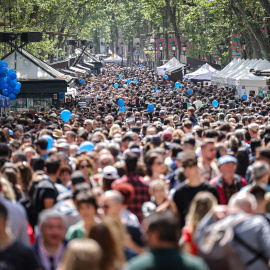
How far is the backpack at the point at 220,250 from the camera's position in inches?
210

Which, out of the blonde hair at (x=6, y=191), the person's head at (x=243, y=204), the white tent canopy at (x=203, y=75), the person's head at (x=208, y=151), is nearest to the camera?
the person's head at (x=243, y=204)

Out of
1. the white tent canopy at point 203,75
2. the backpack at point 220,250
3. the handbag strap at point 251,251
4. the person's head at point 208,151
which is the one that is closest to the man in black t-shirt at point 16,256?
the backpack at point 220,250

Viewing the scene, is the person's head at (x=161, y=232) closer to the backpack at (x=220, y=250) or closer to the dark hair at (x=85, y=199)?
the backpack at (x=220, y=250)

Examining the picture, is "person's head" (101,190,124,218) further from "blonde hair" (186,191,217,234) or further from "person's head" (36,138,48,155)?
"person's head" (36,138,48,155)

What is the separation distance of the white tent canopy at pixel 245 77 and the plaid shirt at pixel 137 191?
934 inches

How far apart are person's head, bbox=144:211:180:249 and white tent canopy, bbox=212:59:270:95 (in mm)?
27225

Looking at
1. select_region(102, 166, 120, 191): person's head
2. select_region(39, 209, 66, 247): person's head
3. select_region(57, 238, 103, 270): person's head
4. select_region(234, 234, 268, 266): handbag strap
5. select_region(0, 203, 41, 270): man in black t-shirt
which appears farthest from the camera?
select_region(102, 166, 120, 191): person's head

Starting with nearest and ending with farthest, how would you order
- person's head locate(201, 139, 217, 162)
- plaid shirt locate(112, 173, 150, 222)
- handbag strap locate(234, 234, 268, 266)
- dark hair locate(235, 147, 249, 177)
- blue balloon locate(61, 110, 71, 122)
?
1. handbag strap locate(234, 234, 268, 266)
2. plaid shirt locate(112, 173, 150, 222)
3. person's head locate(201, 139, 217, 162)
4. dark hair locate(235, 147, 249, 177)
5. blue balloon locate(61, 110, 71, 122)

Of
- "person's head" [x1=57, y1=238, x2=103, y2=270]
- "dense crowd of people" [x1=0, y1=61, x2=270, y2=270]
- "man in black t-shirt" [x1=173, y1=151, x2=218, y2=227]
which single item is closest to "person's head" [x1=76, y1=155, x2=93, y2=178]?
"dense crowd of people" [x1=0, y1=61, x2=270, y2=270]

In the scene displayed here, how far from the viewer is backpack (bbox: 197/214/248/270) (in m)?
5.34

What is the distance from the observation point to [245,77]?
32688 mm

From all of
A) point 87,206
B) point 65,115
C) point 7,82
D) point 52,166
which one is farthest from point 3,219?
point 7,82

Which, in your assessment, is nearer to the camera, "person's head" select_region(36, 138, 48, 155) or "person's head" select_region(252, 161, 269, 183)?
"person's head" select_region(252, 161, 269, 183)

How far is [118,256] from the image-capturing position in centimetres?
515
